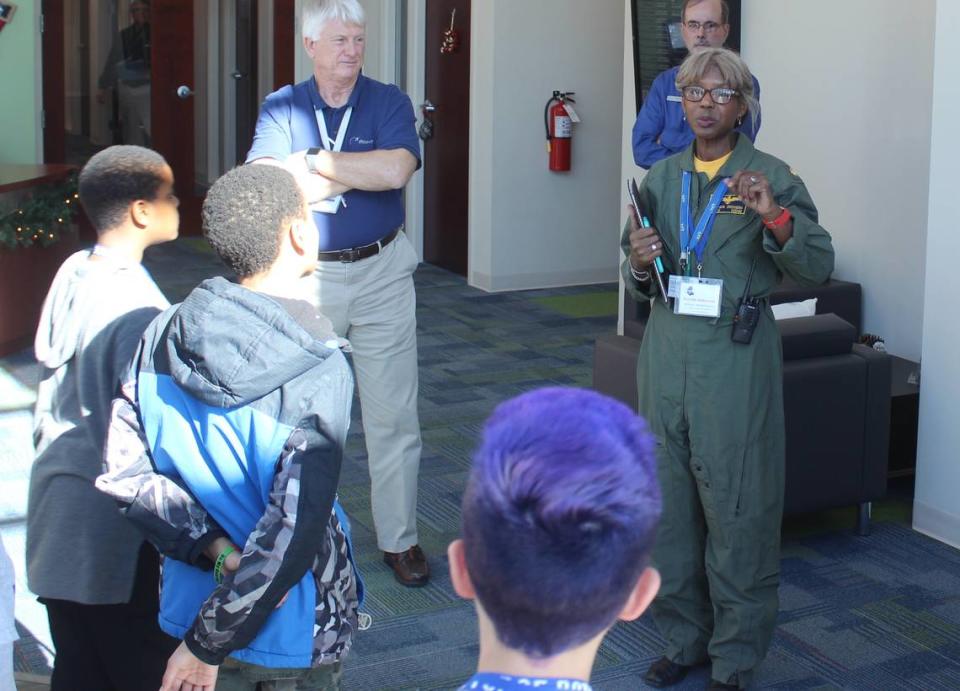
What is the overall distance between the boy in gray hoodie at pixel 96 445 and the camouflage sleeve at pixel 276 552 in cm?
50

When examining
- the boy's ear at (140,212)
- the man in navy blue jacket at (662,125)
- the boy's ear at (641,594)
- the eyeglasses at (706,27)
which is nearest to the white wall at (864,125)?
the man in navy blue jacket at (662,125)

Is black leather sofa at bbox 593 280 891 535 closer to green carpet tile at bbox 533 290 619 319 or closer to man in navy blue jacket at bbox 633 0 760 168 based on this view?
man in navy blue jacket at bbox 633 0 760 168

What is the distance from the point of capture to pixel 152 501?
1.87m

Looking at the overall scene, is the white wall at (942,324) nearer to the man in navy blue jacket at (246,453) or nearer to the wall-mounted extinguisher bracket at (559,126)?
the man in navy blue jacket at (246,453)

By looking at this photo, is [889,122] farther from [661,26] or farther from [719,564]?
[719,564]

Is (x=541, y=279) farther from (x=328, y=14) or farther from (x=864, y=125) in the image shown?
(x=328, y=14)

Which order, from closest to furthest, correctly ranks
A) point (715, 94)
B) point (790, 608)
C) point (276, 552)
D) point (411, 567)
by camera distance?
point (276, 552) → point (715, 94) → point (790, 608) → point (411, 567)

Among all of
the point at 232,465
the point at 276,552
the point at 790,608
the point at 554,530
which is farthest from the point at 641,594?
the point at 790,608

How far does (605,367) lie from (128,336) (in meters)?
2.25

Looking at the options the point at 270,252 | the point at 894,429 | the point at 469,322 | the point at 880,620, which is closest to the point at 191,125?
the point at 469,322

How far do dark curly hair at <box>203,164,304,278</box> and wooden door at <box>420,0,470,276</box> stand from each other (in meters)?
7.21

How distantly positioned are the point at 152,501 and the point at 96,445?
39cm

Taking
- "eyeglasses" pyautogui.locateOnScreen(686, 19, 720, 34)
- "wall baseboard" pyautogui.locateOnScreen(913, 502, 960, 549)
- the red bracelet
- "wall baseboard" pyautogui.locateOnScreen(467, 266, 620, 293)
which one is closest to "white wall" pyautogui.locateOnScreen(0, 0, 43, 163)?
"wall baseboard" pyautogui.locateOnScreen(467, 266, 620, 293)

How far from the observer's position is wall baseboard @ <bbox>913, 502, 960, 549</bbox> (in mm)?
4133
